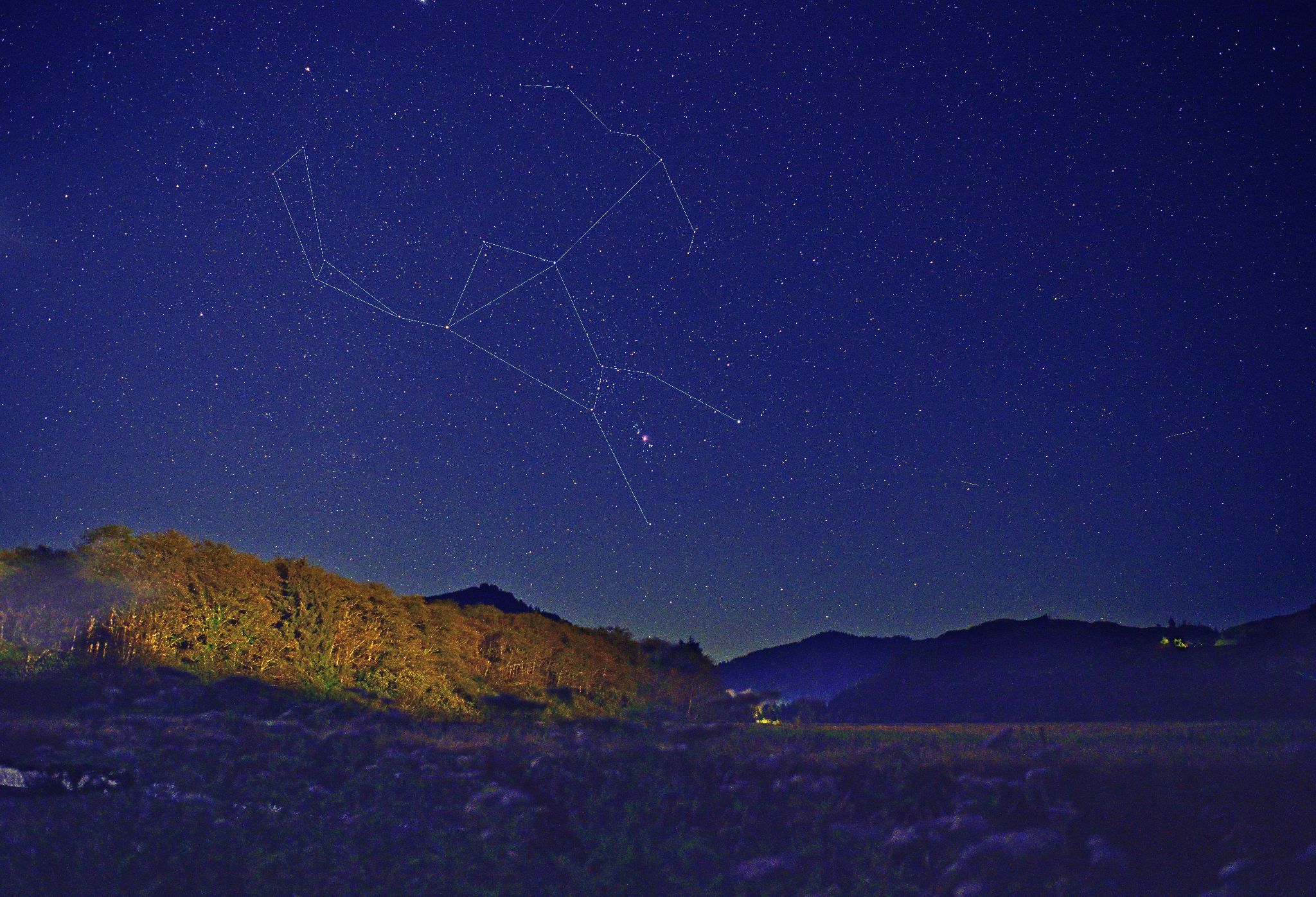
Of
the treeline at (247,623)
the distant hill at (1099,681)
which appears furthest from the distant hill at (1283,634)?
the treeline at (247,623)

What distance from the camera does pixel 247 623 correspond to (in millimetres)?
30531

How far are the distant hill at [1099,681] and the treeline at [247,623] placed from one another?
682 cm

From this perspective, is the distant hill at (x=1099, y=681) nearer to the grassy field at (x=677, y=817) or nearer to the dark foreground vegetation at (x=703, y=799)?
the dark foreground vegetation at (x=703, y=799)

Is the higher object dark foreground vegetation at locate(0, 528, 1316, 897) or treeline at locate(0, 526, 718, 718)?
treeline at locate(0, 526, 718, 718)

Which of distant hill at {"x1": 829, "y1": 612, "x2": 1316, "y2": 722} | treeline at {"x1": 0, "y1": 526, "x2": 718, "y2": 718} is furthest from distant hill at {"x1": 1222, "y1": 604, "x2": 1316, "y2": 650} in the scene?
treeline at {"x1": 0, "y1": 526, "x2": 718, "y2": 718}

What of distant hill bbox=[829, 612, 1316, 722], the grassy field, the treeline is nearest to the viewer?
the grassy field

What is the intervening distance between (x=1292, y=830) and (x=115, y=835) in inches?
439

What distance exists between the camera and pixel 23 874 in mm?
6902

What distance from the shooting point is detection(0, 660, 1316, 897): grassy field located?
261 inches

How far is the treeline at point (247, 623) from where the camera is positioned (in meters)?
Result: 28.4

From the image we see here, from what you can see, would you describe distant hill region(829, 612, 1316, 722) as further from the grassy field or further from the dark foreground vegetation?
the grassy field

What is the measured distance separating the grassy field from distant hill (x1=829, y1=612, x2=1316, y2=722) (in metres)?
6.36

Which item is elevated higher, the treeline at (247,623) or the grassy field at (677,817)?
the treeline at (247,623)

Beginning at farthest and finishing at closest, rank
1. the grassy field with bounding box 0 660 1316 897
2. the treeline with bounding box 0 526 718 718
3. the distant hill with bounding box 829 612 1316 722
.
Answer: the treeline with bounding box 0 526 718 718 < the distant hill with bounding box 829 612 1316 722 < the grassy field with bounding box 0 660 1316 897
